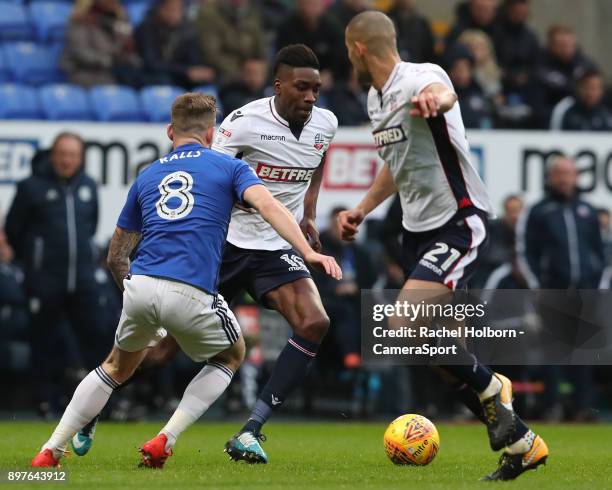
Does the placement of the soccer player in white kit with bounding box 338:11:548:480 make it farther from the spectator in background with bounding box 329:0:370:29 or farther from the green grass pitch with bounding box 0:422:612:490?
the spectator in background with bounding box 329:0:370:29

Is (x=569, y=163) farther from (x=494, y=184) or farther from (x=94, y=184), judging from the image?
(x=94, y=184)

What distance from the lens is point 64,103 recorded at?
15.7m

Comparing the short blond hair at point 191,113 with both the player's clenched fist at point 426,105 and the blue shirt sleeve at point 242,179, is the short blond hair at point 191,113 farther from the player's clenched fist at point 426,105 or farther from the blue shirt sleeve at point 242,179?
the player's clenched fist at point 426,105

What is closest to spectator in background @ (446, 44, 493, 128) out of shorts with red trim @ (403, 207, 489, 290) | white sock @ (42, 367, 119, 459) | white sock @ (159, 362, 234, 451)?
shorts with red trim @ (403, 207, 489, 290)

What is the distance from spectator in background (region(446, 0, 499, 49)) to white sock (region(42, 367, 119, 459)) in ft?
38.1

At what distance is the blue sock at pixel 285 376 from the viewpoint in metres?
8.48

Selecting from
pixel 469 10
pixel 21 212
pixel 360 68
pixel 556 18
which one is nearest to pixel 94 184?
pixel 21 212

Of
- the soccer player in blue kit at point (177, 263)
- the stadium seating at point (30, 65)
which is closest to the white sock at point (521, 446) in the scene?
the soccer player in blue kit at point (177, 263)

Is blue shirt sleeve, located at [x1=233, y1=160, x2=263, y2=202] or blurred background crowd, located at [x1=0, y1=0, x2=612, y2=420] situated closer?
blue shirt sleeve, located at [x1=233, y1=160, x2=263, y2=202]

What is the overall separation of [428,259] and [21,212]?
6.41 metres

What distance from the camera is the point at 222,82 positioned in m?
16.7

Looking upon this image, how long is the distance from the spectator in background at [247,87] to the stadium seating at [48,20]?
2.99 meters

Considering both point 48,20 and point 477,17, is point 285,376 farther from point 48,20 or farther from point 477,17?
point 477,17

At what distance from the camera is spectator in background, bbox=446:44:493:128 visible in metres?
15.9
